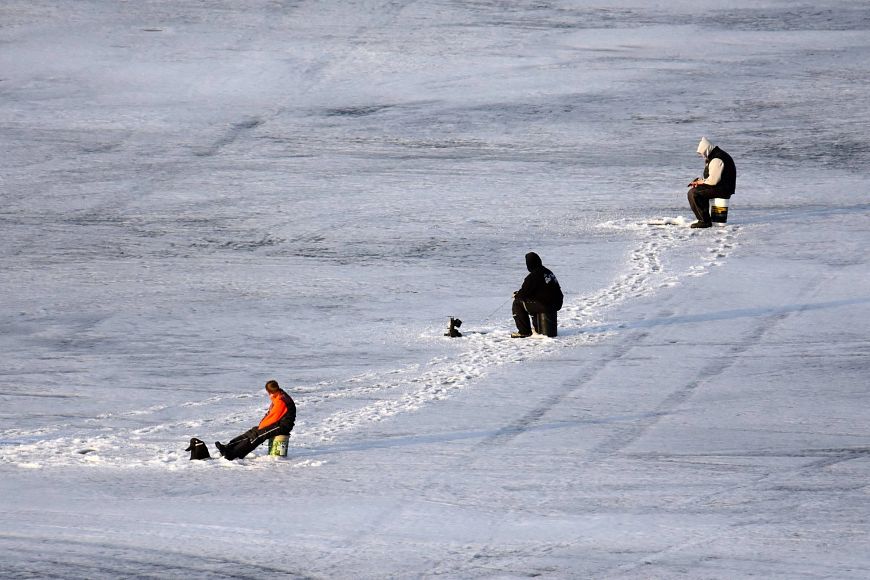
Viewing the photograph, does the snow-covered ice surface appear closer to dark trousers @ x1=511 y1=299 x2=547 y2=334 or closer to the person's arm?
dark trousers @ x1=511 y1=299 x2=547 y2=334

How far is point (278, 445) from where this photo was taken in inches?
446

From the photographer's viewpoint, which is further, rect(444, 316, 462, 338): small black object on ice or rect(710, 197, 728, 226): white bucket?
rect(710, 197, 728, 226): white bucket

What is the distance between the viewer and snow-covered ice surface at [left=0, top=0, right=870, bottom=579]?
9.84m

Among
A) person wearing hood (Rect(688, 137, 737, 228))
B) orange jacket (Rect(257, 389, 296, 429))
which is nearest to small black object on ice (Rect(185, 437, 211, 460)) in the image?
orange jacket (Rect(257, 389, 296, 429))

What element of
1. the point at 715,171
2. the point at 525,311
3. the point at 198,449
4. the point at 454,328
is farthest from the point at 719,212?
the point at 198,449

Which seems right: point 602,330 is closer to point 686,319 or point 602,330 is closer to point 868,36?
point 686,319

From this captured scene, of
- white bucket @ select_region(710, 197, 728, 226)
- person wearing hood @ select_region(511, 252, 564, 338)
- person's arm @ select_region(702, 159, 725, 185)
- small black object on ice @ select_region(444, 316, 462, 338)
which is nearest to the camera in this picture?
person wearing hood @ select_region(511, 252, 564, 338)

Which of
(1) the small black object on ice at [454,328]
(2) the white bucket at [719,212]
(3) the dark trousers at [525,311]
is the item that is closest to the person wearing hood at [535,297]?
Answer: (3) the dark trousers at [525,311]

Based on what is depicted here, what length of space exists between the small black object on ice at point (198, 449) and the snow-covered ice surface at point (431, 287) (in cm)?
11

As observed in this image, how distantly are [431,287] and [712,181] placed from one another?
13.9 feet

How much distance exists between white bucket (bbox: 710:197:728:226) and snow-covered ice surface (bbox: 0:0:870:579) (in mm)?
213

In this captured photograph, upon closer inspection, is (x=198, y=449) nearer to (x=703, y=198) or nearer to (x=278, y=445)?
(x=278, y=445)

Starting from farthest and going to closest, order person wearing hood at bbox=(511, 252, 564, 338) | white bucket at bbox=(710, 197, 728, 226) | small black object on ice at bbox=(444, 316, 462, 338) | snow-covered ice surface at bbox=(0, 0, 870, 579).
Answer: white bucket at bbox=(710, 197, 728, 226) → small black object on ice at bbox=(444, 316, 462, 338) → person wearing hood at bbox=(511, 252, 564, 338) → snow-covered ice surface at bbox=(0, 0, 870, 579)

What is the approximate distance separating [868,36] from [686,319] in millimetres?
16449
